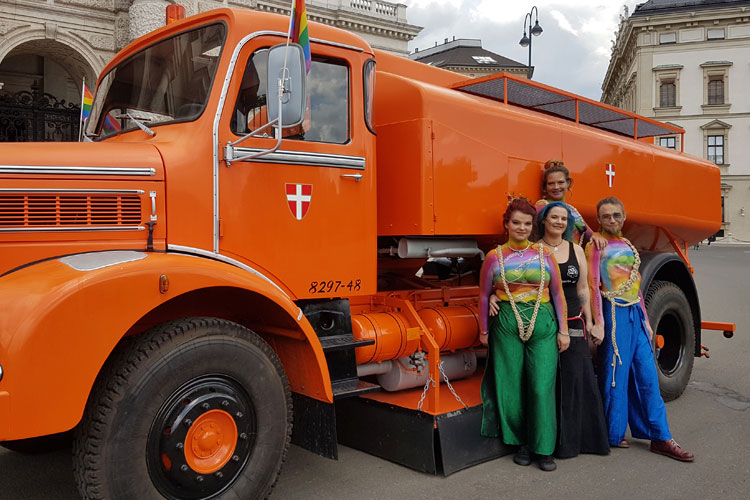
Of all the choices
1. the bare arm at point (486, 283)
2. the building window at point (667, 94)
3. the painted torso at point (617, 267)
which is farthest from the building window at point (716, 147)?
the bare arm at point (486, 283)

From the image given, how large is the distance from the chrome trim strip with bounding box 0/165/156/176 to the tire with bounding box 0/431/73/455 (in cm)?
178

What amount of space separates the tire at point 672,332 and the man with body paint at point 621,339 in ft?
3.98

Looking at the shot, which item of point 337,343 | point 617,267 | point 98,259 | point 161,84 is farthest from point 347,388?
point 617,267

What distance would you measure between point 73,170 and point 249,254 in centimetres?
99

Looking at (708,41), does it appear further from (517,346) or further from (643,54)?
(517,346)

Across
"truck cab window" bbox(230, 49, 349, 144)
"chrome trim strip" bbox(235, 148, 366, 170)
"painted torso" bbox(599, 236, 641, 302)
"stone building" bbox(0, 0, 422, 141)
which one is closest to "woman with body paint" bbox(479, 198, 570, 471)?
"painted torso" bbox(599, 236, 641, 302)

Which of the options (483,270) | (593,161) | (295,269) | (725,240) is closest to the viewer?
(295,269)

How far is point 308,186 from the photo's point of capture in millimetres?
3936

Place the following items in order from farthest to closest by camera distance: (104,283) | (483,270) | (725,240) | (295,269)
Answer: (725,240) → (483,270) → (295,269) → (104,283)

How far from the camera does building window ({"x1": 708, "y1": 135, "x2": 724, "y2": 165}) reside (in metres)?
52.3

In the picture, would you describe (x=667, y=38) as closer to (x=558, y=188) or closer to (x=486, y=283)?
(x=558, y=188)

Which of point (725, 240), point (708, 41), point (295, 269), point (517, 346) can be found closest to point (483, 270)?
point (517, 346)

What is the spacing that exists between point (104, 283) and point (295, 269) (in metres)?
1.22

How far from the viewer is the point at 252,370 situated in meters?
3.43
